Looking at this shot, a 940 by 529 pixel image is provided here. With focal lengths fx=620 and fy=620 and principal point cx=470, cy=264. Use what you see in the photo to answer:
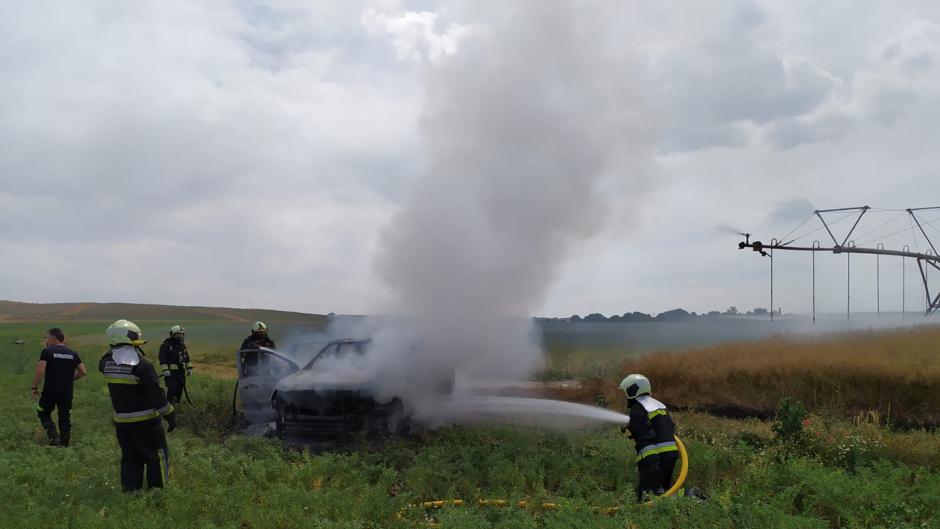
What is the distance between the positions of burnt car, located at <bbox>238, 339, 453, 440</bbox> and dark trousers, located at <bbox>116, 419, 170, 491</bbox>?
2.95 m

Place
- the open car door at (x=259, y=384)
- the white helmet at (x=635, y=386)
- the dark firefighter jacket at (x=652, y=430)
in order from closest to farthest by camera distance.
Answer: the dark firefighter jacket at (x=652, y=430) → the white helmet at (x=635, y=386) → the open car door at (x=259, y=384)

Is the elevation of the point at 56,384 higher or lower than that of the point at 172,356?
lower

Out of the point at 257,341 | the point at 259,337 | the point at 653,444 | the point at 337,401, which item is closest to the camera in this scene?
the point at 653,444

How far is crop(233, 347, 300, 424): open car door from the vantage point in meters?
11.5

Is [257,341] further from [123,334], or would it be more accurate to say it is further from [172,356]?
[123,334]

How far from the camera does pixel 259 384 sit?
11.6 metres

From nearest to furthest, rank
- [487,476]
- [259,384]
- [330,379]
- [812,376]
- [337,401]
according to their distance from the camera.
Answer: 1. [487,476]
2. [337,401]
3. [330,379]
4. [259,384]
5. [812,376]

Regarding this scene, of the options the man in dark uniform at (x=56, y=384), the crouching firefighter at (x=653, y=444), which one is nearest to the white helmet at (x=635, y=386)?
the crouching firefighter at (x=653, y=444)

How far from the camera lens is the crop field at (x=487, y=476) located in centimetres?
602

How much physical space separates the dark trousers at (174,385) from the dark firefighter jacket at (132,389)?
663cm

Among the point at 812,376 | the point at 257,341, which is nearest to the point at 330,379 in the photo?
the point at 257,341

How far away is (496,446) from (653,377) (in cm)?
886

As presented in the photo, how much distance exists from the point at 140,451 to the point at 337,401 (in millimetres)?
3360

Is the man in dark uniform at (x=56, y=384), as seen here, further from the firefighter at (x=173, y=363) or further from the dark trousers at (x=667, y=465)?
the dark trousers at (x=667, y=465)
